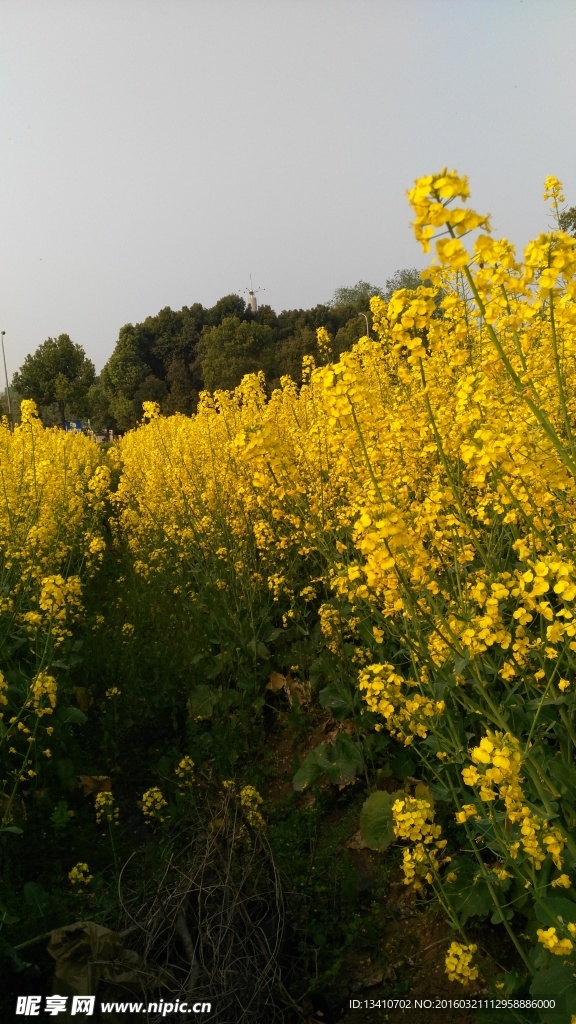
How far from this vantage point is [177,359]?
110ft

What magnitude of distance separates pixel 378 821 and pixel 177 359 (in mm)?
32144

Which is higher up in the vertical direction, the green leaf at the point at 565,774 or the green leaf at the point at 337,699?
the green leaf at the point at 337,699

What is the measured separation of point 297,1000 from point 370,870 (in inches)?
28.1

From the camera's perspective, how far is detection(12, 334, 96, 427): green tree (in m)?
27.7

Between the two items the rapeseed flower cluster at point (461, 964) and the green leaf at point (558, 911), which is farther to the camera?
the rapeseed flower cluster at point (461, 964)

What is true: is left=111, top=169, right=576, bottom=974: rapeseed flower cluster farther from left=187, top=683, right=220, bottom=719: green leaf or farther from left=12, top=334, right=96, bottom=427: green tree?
left=12, top=334, right=96, bottom=427: green tree

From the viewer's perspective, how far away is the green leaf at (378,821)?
2.83 metres

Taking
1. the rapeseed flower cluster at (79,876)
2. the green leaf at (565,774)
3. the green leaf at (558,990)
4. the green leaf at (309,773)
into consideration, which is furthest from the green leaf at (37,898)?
the green leaf at (565,774)

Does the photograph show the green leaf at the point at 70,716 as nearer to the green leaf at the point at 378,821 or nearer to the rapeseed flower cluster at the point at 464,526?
Result: the rapeseed flower cluster at the point at 464,526

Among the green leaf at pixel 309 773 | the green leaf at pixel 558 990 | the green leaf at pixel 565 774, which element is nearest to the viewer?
the green leaf at pixel 558 990

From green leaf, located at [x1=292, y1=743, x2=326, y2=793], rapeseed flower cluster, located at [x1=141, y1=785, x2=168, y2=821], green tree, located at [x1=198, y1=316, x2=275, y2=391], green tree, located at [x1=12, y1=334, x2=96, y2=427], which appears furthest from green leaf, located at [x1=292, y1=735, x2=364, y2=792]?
green tree, located at [x1=12, y1=334, x2=96, y2=427]

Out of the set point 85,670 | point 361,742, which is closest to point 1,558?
point 85,670

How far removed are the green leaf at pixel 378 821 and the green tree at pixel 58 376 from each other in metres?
26.4

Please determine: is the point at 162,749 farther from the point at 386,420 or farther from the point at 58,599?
the point at 386,420
